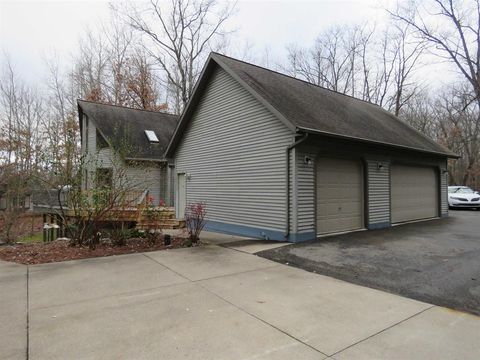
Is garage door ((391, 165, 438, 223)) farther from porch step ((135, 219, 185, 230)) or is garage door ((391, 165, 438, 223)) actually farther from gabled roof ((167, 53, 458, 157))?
porch step ((135, 219, 185, 230))

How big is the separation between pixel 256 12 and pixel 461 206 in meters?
16.5

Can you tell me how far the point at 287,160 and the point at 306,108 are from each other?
2.25 metres

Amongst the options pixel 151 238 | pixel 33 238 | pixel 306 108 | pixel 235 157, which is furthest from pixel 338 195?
pixel 33 238

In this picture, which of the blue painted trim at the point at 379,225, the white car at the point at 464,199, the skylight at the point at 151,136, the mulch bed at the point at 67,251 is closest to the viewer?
the mulch bed at the point at 67,251

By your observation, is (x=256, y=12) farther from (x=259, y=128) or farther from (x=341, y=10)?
(x=259, y=128)

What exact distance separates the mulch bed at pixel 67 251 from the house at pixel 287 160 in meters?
2.87

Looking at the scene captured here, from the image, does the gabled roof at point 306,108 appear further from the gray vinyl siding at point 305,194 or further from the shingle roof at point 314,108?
the gray vinyl siding at point 305,194

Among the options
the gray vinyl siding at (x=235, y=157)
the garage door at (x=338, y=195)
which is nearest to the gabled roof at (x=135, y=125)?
the gray vinyl siding at (x=235, y=157)

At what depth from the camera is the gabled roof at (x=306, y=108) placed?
905 cm

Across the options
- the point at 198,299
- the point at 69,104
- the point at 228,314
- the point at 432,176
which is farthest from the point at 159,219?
the point at 69,104

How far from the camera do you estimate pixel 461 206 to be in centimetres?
2009

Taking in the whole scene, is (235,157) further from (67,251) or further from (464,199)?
(464,199)

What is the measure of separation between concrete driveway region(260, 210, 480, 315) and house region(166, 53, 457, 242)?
3.46 feet

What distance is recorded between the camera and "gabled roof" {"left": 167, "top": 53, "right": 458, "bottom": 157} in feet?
29.7
